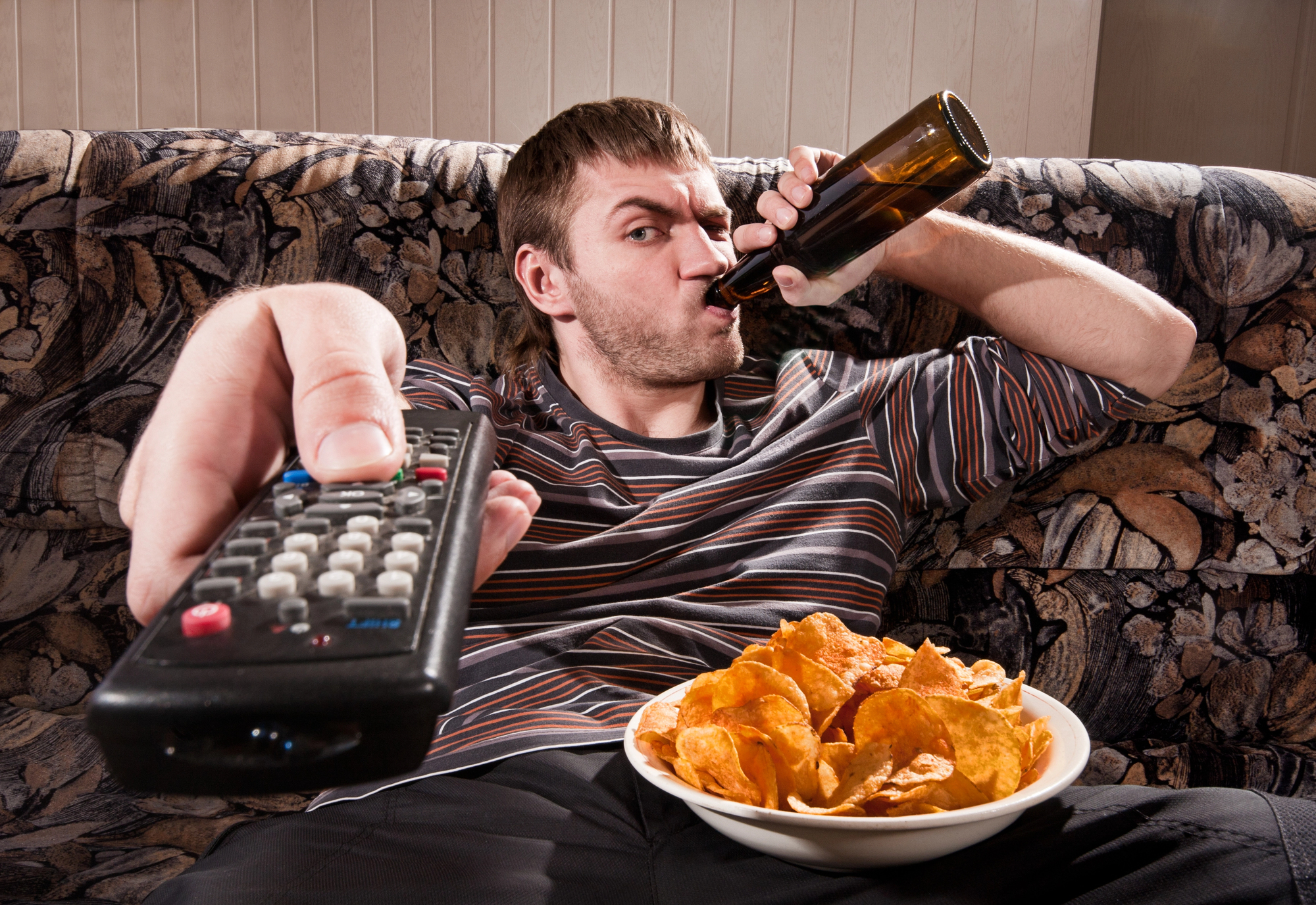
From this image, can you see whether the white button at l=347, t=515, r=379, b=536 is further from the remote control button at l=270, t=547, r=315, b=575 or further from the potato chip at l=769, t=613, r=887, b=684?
the potato chip at l=769, t=613, r=887, b=684

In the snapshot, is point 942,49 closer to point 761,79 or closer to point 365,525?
point 761,79

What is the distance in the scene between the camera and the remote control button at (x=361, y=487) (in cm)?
54

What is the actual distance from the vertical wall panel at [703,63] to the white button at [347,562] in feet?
6.19

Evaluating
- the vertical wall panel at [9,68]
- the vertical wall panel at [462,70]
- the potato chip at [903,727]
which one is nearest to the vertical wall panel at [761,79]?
the vertical wall panel at [462,70]

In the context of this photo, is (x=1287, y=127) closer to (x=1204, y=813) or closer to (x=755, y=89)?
(x=755, y=89)

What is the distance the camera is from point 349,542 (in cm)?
48

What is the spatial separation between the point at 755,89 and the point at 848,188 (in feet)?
4.21

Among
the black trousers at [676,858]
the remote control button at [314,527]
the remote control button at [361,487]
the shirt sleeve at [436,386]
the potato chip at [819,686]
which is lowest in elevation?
the black trousers at [676,858]

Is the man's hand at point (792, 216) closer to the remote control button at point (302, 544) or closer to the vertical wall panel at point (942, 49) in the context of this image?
the remote control button at point (302, 544)

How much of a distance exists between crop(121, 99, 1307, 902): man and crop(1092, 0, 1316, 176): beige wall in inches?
53.8

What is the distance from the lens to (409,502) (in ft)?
1.72

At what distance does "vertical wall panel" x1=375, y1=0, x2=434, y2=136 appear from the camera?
2070mm

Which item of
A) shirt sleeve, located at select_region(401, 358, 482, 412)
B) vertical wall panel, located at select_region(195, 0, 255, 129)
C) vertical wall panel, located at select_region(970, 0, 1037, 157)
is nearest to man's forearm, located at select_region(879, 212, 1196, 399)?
shirt sleeve, located at select_region(401, 358, 482, 412)

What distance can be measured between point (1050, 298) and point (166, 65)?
2.08 meters
